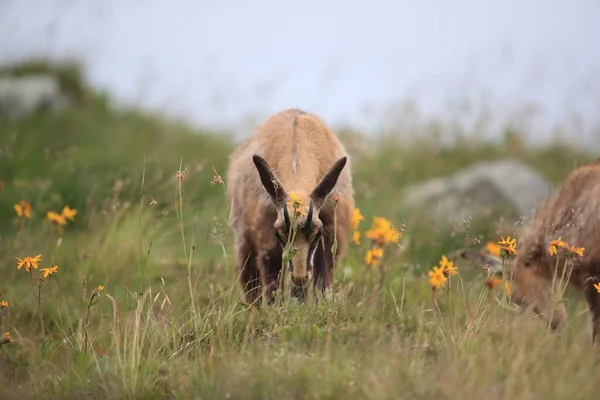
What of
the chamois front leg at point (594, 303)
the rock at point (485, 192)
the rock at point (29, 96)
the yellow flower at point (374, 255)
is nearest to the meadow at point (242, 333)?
the yellow flower at point (374, 255)

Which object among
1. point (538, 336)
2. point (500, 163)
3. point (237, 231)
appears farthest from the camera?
point (500, 163)

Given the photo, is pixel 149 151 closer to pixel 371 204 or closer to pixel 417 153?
pixel 371 204

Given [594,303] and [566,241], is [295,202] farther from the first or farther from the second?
[594,303]

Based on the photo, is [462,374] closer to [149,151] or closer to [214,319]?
[214,319]

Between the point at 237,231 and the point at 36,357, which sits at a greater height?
the point at 237,231

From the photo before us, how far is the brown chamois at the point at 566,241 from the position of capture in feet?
21.7

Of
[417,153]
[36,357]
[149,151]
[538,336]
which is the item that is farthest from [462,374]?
[417,153]

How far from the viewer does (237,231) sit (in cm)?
730

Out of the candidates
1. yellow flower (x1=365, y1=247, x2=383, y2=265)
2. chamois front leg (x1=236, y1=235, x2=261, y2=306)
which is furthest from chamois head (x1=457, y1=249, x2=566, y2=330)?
chamois front leg (x1=236, y1=235, x2=261, y2=306)

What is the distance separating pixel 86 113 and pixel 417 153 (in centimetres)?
502

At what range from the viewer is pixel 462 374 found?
13.8 ft

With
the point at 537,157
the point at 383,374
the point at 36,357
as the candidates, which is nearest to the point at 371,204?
the point at 537,157

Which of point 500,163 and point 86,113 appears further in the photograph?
point 86,113

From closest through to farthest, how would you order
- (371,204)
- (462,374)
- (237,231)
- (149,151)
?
(462,374)
(237,231)
(371,204)
(149,151)
